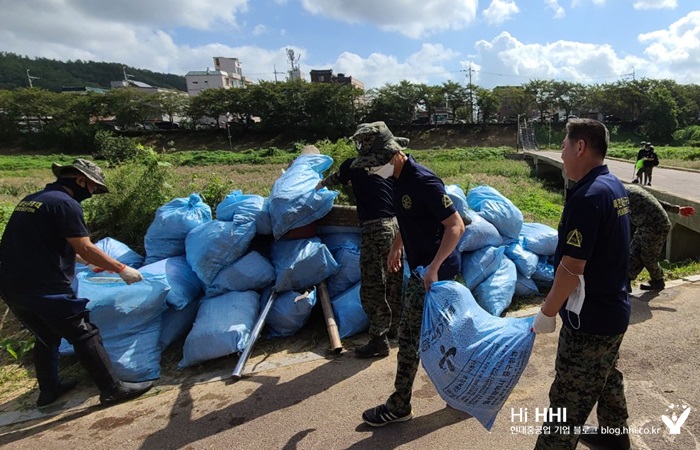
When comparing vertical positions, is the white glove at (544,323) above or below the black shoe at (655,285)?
above

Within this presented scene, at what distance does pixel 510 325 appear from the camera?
1.93m

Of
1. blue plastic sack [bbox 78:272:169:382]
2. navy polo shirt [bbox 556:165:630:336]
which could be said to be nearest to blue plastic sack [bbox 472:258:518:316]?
navy polo shirt [bbox 556:165:630:336]

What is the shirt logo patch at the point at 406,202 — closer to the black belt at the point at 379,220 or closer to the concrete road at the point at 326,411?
the black belt at the point at 379,220

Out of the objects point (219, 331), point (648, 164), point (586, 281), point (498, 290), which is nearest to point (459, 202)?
point (498, 290)

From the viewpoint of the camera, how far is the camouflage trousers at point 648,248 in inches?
154

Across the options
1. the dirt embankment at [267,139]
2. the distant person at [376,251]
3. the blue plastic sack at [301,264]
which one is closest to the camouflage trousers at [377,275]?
the distant person at [376,251]

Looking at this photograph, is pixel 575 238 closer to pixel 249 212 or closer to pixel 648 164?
pixel 249 212

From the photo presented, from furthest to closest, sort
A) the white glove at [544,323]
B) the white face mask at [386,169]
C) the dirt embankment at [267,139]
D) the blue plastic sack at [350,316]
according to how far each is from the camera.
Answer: the dirt embankment at [267,139] → the blue plastic sack at [350,316] → the white face mask at [386,169] → the white glove at [544,323]

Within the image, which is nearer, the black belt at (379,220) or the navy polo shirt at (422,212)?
the navy polo shirt at (422,212)

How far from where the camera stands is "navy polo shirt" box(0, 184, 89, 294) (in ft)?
8.42

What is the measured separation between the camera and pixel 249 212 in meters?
3.80

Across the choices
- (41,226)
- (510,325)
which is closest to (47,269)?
(41,226)

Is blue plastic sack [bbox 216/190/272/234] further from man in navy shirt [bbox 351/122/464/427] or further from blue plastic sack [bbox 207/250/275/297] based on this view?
man in navy shirt [bbox 351/122/464/427]

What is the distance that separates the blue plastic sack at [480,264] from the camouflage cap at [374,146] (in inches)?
73.5
